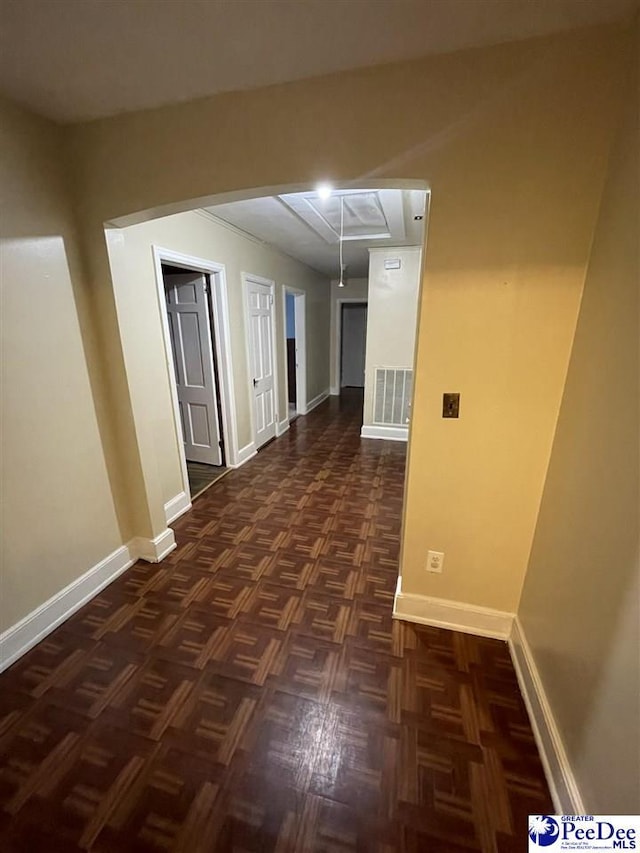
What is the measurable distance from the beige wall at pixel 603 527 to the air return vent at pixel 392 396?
10.2 ft

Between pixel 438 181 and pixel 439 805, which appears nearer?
pixel 439 805

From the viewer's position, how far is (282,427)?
4984mm

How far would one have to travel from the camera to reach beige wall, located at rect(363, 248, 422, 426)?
3.98 metres

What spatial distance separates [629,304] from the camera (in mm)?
977

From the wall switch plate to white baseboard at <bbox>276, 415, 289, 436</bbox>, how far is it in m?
3.51

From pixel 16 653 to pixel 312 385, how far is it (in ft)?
16.6

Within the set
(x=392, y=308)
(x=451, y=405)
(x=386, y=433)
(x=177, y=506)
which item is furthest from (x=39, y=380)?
(x=386, y=433)

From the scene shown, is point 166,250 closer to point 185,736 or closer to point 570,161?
point 570,161

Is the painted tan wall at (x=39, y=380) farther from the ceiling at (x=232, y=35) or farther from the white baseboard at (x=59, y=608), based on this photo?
the ceiling at (x=232, y=35)

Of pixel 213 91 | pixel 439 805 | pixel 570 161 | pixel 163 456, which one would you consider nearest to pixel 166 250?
pixel 213 91

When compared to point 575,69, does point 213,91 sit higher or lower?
higher

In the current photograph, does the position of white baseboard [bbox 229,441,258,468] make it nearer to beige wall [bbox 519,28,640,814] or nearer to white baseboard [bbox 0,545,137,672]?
white baseboard [bbox 0,545,137,672]

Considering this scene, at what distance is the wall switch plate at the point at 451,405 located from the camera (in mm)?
1465

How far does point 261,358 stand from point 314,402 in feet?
Answer: 7.61
